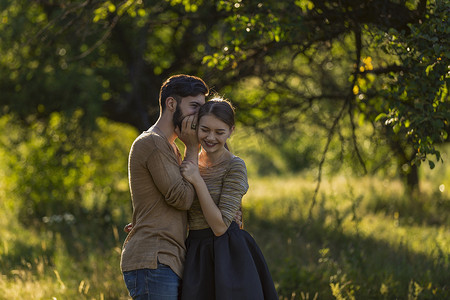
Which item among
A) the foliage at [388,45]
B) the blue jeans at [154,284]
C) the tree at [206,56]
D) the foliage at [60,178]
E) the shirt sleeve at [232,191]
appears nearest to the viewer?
the blue jeans at [154,284]

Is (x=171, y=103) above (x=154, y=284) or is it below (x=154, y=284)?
above

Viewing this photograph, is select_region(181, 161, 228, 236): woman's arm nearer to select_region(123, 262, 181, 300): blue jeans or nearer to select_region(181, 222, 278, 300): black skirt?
select_region(181, 222, 278, 300): black skirt

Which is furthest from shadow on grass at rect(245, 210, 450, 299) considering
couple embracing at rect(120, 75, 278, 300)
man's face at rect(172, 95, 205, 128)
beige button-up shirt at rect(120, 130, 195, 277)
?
man's face at rect(172, 95, 205, 128)

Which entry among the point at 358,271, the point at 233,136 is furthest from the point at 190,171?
the point at 233,136

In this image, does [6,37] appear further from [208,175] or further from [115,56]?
[208,175]

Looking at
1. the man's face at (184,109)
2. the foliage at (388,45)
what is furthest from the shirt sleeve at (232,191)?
the foliage at (388,45)

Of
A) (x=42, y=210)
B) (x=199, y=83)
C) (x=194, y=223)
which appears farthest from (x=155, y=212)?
(x=42, y=210)

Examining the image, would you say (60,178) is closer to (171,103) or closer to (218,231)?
(171,103)

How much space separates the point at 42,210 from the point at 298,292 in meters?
6.05

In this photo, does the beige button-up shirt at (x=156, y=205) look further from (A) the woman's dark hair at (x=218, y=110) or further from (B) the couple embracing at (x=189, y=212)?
(A) the woman's dark hair at (x=218, y=110)

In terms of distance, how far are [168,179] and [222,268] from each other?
576 millimetres

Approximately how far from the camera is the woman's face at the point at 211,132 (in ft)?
10.2

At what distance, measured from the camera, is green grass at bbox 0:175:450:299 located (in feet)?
17.9

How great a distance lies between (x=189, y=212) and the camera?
318 centimetres
